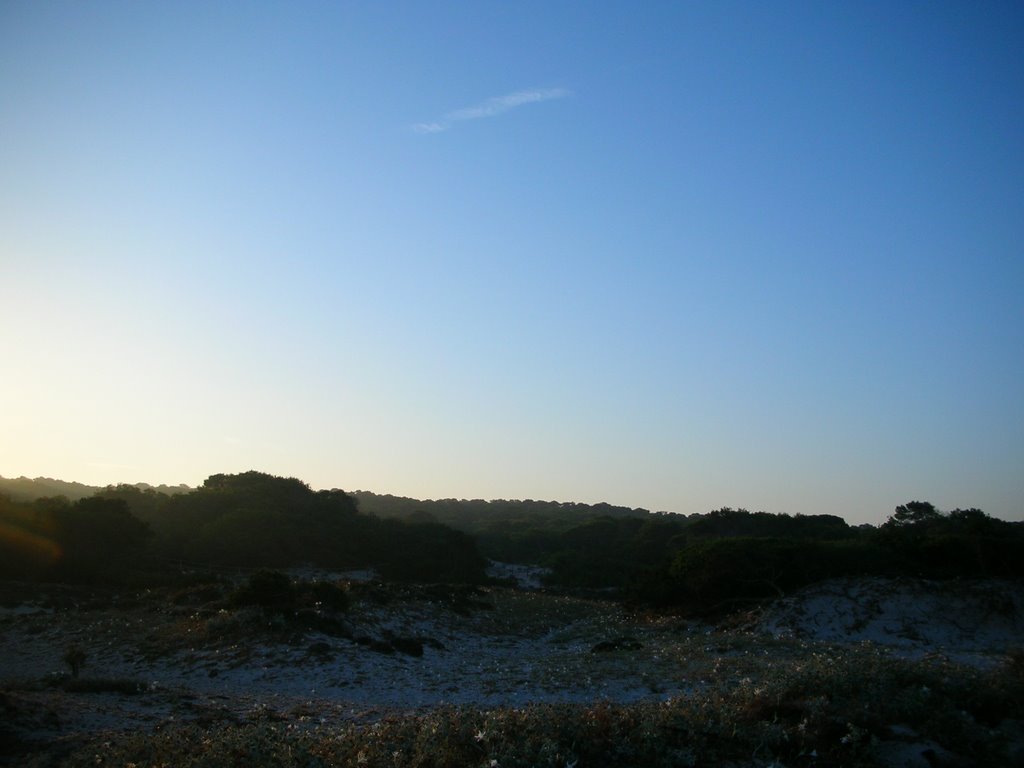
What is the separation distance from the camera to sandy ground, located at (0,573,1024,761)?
504 inches

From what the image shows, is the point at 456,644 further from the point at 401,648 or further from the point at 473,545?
the point at 473,545

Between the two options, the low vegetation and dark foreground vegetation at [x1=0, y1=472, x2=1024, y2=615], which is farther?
dark foreground vegetation at [x1=0, y1=472, x2=1024, y2=615]

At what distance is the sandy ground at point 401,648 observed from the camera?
1281cm

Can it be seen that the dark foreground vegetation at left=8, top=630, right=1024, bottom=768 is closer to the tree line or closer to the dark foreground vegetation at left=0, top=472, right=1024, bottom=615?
the dark foreground vegetation at left=0, top=472, right=1024, bottom=615

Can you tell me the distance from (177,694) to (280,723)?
4370 mm

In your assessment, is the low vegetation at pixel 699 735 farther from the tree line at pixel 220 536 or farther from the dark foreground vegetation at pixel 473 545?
the tree line at pixel 220 536

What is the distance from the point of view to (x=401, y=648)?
1980cm

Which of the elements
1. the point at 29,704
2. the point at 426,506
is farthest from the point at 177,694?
the point at 426,506

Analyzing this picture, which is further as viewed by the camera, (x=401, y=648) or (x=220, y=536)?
(x=220, y=536)

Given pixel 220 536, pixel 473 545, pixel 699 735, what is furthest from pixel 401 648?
pixel 473 545

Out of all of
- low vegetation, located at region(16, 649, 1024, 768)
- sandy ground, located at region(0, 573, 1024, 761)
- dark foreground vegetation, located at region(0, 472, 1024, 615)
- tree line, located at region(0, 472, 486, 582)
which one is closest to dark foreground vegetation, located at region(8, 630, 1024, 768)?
low vegetation, located at region(16, 649, 1024, 768)

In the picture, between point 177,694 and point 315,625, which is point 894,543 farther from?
point 177,694

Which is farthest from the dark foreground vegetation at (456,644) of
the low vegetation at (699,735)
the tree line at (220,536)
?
the tree line at (220,536)

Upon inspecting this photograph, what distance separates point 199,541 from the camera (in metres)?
42.2
